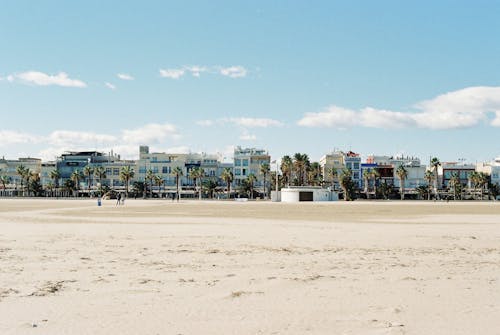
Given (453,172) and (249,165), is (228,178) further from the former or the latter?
(453,172)

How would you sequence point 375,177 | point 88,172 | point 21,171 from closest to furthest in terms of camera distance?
point 375,177, point 88,172, point 21,171

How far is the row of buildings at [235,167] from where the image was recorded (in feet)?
460

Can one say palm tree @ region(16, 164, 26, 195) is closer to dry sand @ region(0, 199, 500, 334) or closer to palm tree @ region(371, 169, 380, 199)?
palm tree @ region(371, 169, 380, 199)

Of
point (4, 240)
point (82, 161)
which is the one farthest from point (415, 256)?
point (82, 161)

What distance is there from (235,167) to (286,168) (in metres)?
14.3

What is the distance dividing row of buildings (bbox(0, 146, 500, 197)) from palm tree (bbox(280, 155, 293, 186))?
4886 mm

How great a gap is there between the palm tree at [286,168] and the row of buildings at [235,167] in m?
4.89

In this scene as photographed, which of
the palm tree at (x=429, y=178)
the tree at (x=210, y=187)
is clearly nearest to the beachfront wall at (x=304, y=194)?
the tree at (x=210, y=187)

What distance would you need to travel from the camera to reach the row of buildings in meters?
140

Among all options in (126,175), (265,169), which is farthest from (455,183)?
(126,175)

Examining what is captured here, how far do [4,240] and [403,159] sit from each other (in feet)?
462

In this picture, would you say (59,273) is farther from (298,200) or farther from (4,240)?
(298,200)

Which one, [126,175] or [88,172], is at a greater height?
[88,172]

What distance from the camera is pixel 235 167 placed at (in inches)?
5531
